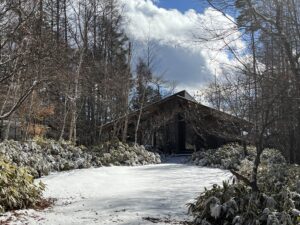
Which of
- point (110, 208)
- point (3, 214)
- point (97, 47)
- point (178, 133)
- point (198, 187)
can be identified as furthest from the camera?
point (97, 47)

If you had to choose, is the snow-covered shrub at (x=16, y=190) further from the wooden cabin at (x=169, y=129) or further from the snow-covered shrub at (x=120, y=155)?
the wooden cabin at (x=169, y=129)

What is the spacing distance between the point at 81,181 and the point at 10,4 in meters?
6.87

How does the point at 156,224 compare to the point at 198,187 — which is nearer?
the point at 156,224

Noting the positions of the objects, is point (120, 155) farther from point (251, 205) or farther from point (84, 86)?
point (251, 205)

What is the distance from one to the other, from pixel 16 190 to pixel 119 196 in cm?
241

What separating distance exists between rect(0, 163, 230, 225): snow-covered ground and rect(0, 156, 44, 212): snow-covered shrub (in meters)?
0.38

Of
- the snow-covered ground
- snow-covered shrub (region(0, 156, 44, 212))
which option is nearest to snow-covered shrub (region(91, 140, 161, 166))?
the snow-covered ground

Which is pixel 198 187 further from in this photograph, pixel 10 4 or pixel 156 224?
pixel 10 4

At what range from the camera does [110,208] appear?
838cm

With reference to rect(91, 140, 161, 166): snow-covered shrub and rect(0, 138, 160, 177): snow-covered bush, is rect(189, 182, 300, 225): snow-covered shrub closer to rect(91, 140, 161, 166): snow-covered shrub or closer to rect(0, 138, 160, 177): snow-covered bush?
rect(0, 138, 160, 177): snow-covered bush

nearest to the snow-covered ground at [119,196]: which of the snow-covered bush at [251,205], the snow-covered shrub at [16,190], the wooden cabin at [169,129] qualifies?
the snow-covered shrub at [16,190]

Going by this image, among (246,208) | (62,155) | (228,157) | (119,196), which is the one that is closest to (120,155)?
(62,155)

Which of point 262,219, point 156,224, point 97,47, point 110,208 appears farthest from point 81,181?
point 97,47

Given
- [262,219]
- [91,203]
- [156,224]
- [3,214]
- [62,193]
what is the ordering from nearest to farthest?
1. [262,219]
2. [156,224]
3. [3,214]
4. [91,203]
5. [62,193]
